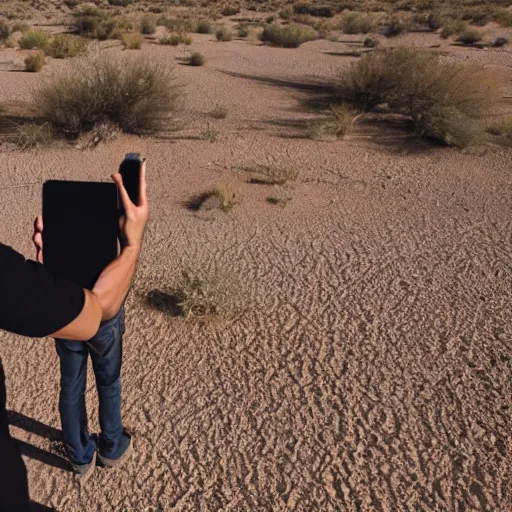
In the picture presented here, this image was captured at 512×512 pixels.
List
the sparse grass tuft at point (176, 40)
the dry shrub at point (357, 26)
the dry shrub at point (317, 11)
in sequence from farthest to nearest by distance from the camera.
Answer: the dry shrub at point (317, 11) < the dry shrub at point (357, 26) < the sparse grass tuft at point (176, 40)

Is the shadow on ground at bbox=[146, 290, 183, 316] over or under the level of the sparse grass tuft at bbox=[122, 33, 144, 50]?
under

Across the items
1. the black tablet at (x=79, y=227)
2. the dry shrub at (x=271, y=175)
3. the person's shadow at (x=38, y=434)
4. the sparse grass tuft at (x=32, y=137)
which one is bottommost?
the person's shadow at (x=38, y=434)

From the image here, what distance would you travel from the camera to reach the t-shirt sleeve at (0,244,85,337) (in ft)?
4.68

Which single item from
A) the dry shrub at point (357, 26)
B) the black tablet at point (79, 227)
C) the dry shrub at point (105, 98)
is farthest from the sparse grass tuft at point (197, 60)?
the black tablet at point (79, 227)

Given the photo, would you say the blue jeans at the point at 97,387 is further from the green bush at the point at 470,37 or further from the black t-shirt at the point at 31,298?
the green bush at the point at 470,37

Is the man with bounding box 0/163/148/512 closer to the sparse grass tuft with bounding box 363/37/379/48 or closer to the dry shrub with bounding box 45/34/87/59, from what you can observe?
the dry shrub with bounding box 45/34/87/59

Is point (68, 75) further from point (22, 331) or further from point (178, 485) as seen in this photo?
point (22, 331)

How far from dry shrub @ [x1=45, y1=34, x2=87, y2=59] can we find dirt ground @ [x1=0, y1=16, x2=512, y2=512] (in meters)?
9.74

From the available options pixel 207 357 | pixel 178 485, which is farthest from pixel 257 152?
pixel 178 485

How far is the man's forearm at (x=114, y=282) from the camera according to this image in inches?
72.8

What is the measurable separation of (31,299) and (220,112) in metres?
10.4

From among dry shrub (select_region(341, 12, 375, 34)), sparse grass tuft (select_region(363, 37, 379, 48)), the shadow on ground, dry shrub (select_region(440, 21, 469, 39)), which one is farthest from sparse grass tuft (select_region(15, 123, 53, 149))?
dry shrub (select_region(341, 12, 375, 34))

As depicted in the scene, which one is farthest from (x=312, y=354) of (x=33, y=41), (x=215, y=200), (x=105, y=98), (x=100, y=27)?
(x=100, y=27)

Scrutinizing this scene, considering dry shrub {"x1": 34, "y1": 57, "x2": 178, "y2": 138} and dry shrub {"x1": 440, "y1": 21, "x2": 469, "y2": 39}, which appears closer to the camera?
dry shrub {"x1": 34, "y1": 57, "x2": 178, "y2": 138}
